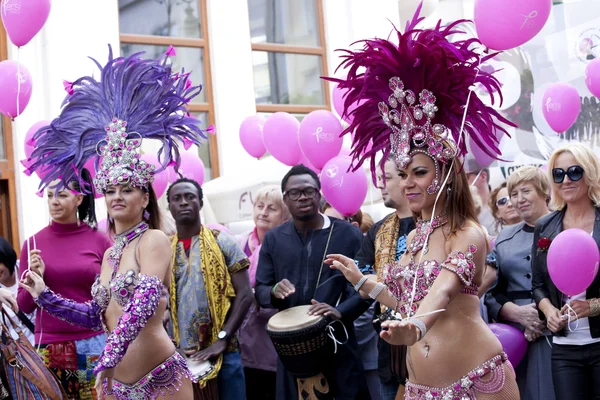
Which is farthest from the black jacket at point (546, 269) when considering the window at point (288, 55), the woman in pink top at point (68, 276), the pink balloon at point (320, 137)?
the window at point (288, 55)

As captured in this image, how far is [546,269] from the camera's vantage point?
5.20 m

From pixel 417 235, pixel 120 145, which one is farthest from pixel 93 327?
pixel 417 235

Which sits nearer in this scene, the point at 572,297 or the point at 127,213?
the point at 127,213

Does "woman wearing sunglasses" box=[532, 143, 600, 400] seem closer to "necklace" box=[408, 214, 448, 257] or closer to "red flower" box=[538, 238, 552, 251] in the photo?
"red flower" box=[538, 238, 552, 251]

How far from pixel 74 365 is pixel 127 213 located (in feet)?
4.66

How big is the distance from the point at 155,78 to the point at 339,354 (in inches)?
85.5

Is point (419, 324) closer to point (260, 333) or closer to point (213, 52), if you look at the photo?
point (260, 333)

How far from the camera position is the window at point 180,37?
12.2m

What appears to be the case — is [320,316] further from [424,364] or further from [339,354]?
[424,364]

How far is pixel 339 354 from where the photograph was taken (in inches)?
217

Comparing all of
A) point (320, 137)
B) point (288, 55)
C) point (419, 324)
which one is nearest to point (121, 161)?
→ point (419, 324)

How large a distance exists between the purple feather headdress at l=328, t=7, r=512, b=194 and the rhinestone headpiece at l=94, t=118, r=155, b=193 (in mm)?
1488

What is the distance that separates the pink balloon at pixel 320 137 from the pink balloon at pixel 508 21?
227 cm

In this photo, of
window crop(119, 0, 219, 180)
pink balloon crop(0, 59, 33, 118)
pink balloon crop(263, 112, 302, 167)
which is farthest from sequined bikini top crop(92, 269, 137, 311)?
window crop(119, 0, 219, 180)
